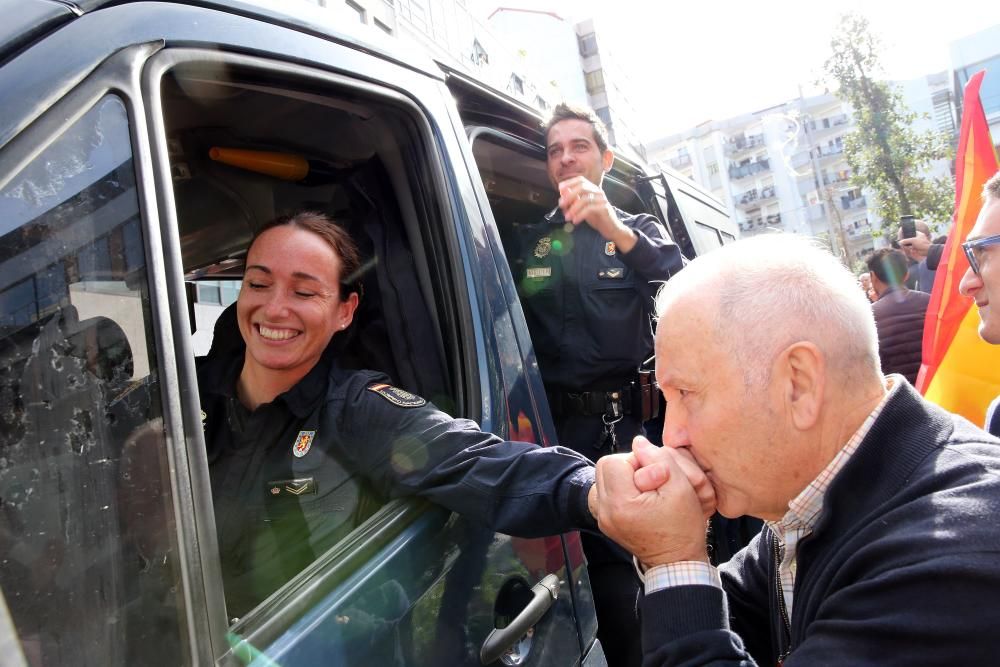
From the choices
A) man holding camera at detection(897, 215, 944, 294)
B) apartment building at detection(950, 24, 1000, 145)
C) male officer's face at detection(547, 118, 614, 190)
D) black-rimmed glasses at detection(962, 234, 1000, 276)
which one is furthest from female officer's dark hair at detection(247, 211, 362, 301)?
apartment building at detection(950, 24, 1000, 145)

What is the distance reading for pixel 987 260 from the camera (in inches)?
78.0

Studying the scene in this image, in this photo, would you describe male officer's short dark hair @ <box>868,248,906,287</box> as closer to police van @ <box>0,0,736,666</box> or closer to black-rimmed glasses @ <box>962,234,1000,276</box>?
black-rimmed glasses @ <box>962,234,1000,276</box>

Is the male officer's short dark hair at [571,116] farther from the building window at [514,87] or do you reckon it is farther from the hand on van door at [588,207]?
the hand on van door at [588,207]

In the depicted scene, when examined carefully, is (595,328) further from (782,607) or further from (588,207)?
(782,607)

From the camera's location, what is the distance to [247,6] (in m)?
1.18

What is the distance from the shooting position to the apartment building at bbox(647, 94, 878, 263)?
178 feet

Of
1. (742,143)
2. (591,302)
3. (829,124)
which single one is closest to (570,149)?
(591,302)

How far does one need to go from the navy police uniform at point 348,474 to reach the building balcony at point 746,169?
60348 mm

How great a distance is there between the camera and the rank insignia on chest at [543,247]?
2.62 m

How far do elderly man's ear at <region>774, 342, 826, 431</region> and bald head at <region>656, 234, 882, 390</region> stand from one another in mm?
16

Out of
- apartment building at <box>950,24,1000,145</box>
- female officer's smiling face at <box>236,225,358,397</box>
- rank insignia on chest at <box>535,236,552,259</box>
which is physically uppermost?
→ apartment building at <box>950,24,1000,145</box>

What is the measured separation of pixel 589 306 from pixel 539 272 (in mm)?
238

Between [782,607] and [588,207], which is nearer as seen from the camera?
[782,607]

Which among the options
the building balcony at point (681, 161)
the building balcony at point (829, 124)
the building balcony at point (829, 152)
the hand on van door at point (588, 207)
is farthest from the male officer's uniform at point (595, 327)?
the building balcony at point (829, 124)
